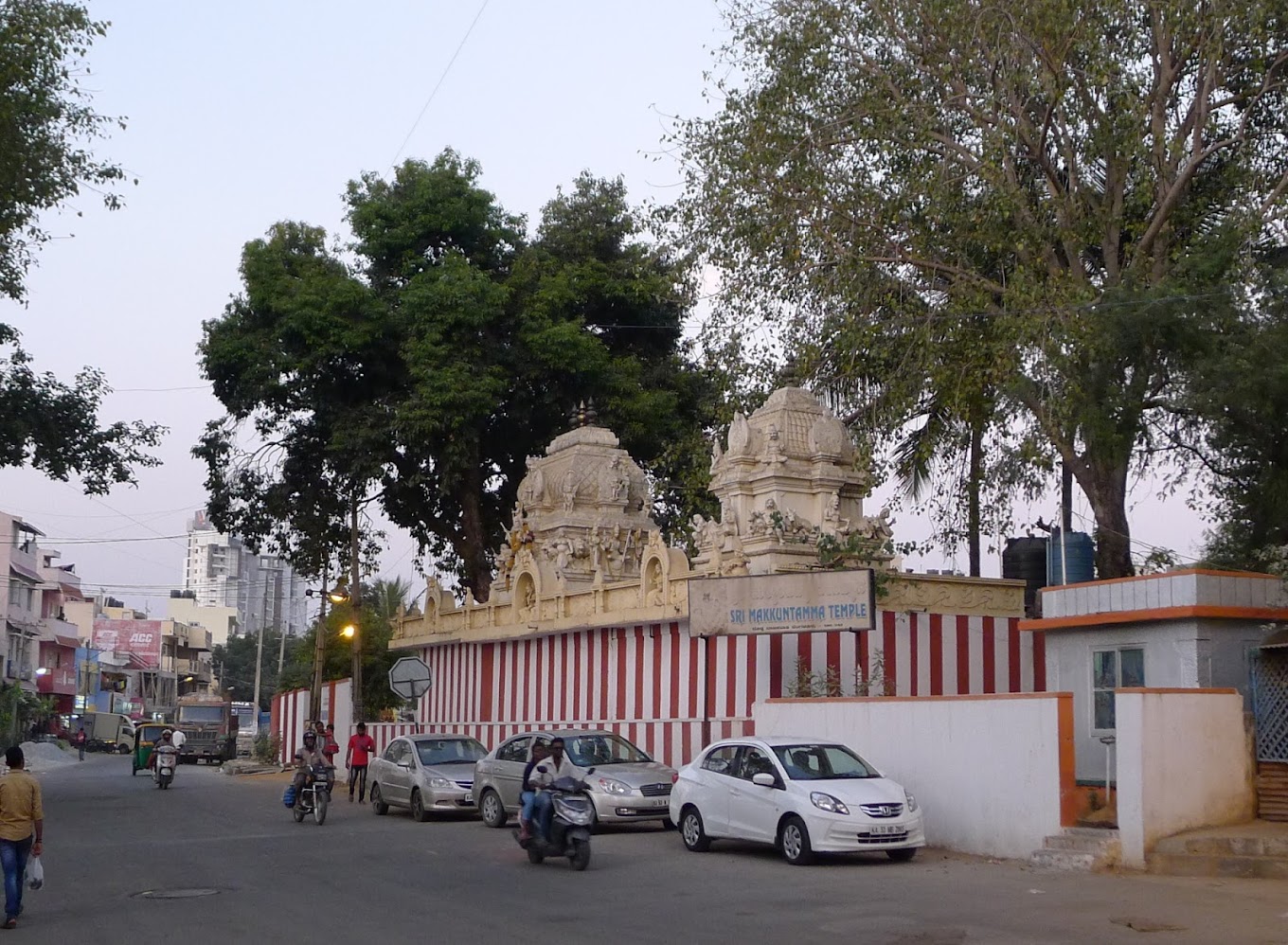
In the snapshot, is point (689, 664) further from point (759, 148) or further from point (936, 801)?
point (759, 148)

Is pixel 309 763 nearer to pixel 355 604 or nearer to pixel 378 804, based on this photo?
pixel 378 804

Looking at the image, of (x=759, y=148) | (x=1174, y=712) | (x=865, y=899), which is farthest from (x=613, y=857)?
(x=759, y=148)

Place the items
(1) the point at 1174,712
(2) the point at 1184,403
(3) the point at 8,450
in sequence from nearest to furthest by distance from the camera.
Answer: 1. (1) the point at 1174,712
2. (2) the point at 1184,403
3. (3) the point at 8,450

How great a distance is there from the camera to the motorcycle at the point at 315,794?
23.1 m

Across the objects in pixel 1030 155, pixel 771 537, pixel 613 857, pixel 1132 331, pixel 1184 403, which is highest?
pixel 1030 155

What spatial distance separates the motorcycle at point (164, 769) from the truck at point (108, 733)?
4582cm

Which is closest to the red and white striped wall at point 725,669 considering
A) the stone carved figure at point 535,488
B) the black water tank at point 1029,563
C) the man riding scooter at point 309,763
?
the black water tank at point 1029,563

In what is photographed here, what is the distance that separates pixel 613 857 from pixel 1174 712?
6652 mm

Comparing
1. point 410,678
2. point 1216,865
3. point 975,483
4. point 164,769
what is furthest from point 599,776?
point 164,769

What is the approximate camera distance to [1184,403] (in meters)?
19.0

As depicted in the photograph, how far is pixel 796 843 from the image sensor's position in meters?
15.8

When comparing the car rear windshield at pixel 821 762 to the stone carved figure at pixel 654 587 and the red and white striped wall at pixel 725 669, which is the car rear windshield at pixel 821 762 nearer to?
the red and white striped wall at pixel 725 669

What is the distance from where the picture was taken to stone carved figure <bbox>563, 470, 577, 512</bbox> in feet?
102

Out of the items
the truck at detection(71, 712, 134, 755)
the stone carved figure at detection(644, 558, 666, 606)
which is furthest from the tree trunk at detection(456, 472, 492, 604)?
the truck at detection(71, 712, 134, 755)
